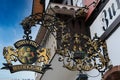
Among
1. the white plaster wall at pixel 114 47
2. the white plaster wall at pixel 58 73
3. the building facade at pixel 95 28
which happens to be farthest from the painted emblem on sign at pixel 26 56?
the white plaster wall at pixel 58 73

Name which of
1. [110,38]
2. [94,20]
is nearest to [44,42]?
[94,20]

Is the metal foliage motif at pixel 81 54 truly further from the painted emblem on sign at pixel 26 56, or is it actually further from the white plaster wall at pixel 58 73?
the white plaster wall at pixel 58 73

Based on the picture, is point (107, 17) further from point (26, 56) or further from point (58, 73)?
point (58, 73)

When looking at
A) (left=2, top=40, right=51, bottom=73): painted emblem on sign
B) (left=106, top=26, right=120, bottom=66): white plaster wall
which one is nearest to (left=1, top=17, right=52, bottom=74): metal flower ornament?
(left=2, top=40, right=51, bottom=73): painted emblem on sign

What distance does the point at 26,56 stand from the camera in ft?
24.3

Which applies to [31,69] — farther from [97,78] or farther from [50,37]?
[50,37]

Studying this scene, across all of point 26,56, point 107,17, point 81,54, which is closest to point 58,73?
point 107,17

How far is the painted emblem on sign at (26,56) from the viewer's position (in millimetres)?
7219

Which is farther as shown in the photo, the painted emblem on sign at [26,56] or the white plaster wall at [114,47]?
the white plaster wall at [114,47]

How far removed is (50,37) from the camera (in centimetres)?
1206

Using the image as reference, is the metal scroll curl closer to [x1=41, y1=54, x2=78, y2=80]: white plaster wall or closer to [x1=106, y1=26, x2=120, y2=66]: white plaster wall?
[x1=106, y1=26, x2=120, y2=66]: white plaster wall

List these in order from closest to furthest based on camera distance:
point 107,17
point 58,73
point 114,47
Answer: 1. point 114,47
2. point 107,17
3. point 58,73

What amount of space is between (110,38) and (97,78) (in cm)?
A: 150

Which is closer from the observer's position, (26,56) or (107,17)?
(26,56)
